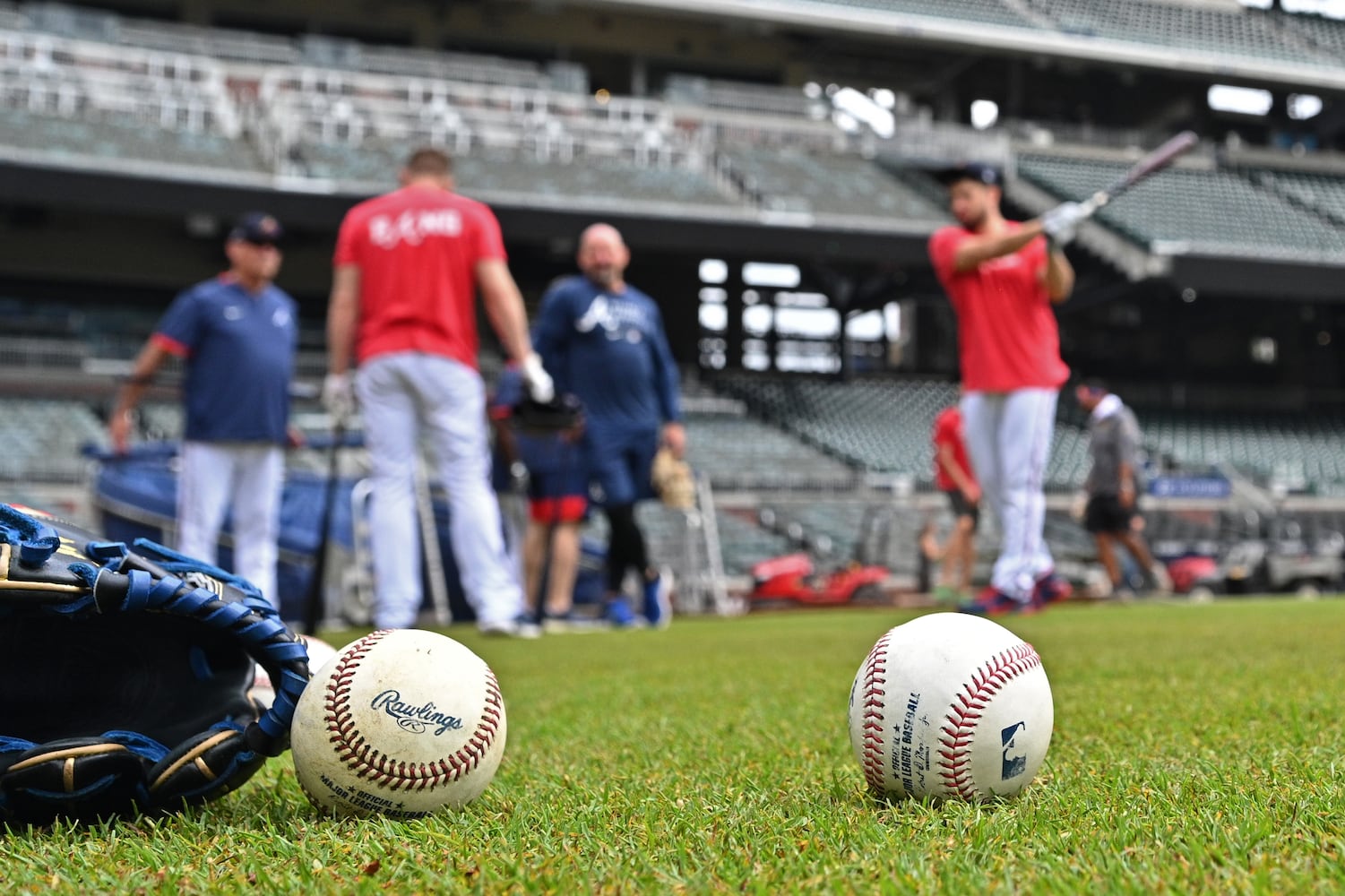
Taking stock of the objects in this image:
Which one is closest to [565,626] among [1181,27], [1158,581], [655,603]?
[655,603]

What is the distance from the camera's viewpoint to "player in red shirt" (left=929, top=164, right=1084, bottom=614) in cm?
553

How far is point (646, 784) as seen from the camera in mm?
1991

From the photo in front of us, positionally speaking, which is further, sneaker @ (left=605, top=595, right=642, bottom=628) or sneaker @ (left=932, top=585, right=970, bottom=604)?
sneaker @ (left=932, top=585, right=970, bottom=604)

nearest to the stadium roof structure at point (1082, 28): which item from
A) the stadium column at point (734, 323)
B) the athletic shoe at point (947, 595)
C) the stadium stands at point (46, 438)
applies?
the stadium column at point (734, 323)

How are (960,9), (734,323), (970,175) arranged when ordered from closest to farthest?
(970,175)
(734,323)
(960,9)

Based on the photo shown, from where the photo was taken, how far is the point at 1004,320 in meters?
5.53

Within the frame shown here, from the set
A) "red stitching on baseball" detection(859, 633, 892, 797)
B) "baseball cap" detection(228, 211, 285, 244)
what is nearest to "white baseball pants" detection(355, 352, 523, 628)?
"baseball cap" detection(228, 211, 285, 244)

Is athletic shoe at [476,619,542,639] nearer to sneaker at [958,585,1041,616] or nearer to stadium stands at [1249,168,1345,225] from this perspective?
sneaker at [958,585,1041,616]

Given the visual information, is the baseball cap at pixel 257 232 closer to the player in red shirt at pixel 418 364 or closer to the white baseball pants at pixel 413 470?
the player in red shirt at pixel 418 364

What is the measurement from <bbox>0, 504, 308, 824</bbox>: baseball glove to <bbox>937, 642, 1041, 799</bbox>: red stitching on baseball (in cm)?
90

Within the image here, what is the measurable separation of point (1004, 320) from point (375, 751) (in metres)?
4.41

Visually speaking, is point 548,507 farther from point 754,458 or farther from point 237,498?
point 754,458

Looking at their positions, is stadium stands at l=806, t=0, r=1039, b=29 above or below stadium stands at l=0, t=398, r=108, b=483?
above

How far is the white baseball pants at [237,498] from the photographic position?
5.62m
